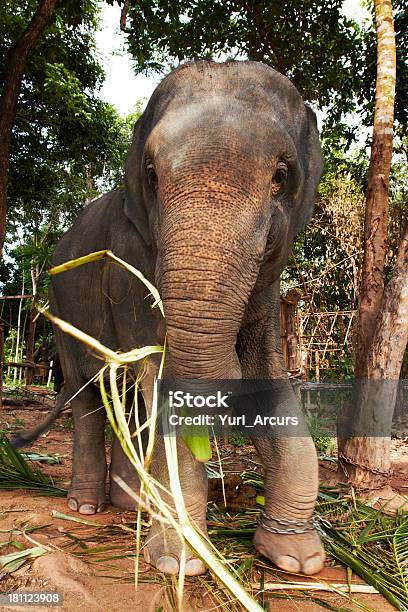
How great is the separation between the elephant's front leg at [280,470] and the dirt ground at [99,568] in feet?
0.35

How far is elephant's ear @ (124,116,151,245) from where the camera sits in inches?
108

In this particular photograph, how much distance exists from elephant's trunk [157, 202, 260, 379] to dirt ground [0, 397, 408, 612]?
0.77m

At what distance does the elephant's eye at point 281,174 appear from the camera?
7.48 ft

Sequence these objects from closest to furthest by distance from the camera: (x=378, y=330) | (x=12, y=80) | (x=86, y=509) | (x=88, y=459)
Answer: (x=86, y=509) < (x=88, y=459) < (x=378, y=330) < (x=12, y=80)

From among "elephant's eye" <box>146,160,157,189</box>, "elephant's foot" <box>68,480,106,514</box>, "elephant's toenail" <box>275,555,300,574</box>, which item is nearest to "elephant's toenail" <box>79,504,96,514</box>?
"elephant's foot" <box>68,480,106,514</box>

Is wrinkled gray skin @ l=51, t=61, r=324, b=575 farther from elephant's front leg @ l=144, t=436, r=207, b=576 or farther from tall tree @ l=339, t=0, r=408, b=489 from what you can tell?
tall tree @ l=339, t=0, r=408, b=489

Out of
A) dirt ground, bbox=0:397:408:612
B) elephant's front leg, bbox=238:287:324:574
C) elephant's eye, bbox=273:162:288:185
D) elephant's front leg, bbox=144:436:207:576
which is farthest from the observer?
elephant's front leg, bbox=238:287:324:574

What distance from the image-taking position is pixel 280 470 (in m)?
2.73

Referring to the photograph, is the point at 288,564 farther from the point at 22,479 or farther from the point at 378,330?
the point at 22,479

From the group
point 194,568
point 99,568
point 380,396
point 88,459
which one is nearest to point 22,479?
point 88,459

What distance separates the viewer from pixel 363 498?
351cm

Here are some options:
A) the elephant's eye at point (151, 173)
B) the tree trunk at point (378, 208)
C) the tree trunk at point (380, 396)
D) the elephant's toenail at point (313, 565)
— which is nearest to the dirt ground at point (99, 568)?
the elephant's toenail at point (313, 565)

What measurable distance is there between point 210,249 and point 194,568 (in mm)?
1325

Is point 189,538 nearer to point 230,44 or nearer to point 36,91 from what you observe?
point 230,44
